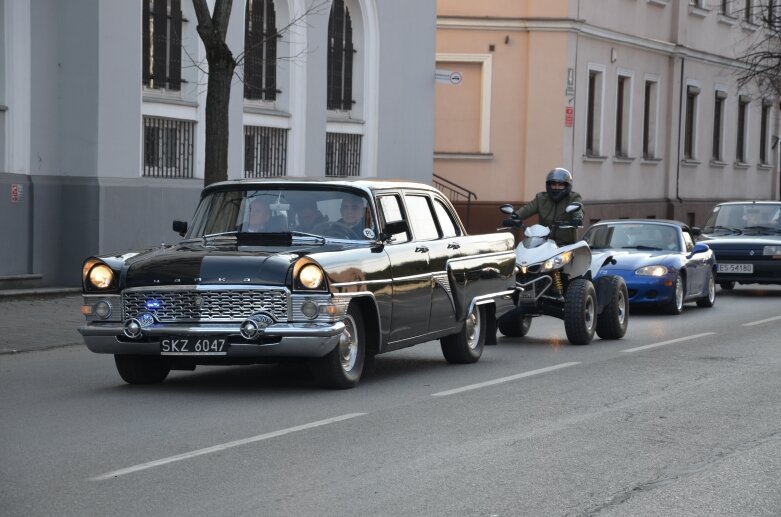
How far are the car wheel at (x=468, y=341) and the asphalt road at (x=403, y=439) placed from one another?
18 centimetres

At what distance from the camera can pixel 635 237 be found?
21.1m

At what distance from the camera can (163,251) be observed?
1109 cm

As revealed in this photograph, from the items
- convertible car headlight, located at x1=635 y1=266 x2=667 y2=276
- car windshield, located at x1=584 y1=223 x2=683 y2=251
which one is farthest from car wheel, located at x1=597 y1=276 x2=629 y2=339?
car windshield, located at x1=584 y1=223 x2=683 y2=251

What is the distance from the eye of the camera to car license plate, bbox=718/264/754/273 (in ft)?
79.7

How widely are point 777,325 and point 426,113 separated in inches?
488

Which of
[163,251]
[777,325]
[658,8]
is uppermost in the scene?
[658,8]

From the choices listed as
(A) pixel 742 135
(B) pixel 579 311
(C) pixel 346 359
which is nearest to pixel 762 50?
(A) pixel 742 135

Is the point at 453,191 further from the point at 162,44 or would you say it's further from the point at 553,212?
the point at 553,212

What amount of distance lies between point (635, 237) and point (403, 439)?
1279 centimetres

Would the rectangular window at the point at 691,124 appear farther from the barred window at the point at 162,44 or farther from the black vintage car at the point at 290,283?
the black vintage car at the point at 290,283

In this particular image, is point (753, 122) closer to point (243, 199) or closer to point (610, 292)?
point (610, 292)

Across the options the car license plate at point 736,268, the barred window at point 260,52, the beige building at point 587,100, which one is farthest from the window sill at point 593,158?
the barred window at point 260,52

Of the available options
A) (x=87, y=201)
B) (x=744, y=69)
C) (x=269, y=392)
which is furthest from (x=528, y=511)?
(x=744, y=69)

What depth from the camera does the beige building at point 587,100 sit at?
3447 centimetres
